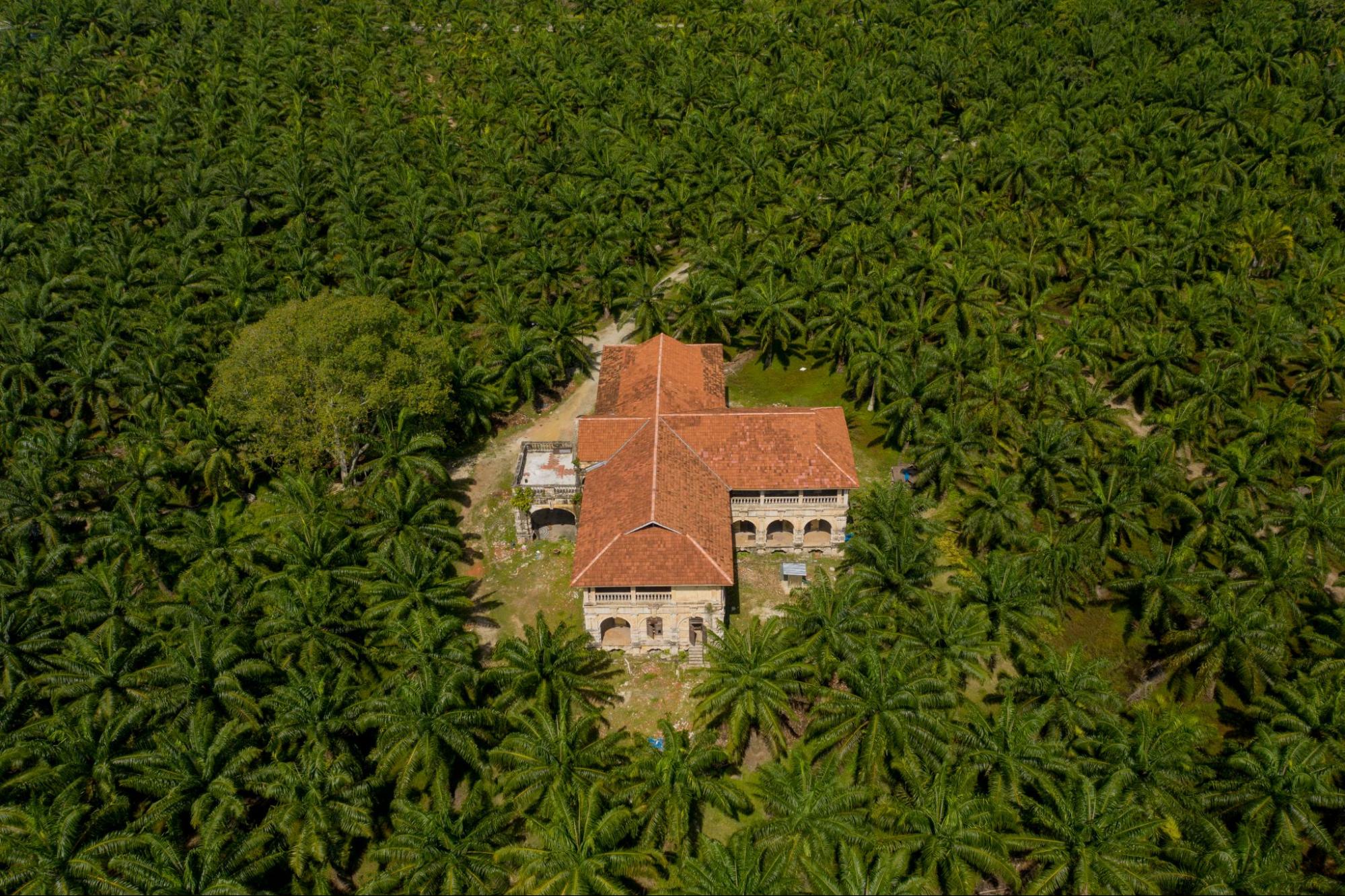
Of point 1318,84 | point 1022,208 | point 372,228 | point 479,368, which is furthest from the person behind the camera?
point 1318,84

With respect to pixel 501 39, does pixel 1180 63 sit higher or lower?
lower

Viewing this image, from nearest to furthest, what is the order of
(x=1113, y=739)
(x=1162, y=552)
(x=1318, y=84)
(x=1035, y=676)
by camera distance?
(x=1113, y=739) → (x=1035, y=676) → (x=1162, y=552) → (x=1318, y=84)

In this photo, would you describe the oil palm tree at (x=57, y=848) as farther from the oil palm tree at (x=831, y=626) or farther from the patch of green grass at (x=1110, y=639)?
the patch of green grass at (x=1110, y=639)

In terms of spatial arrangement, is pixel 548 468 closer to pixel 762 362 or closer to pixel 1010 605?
pixel 762 362

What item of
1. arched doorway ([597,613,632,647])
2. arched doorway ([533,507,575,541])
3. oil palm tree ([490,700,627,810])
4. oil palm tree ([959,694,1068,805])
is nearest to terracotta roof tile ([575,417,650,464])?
arched doorway ([533,507,575,541])

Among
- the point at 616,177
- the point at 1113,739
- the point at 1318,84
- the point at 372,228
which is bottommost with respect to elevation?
the point at 1113,739

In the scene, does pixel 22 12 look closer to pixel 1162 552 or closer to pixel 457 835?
pixel 457 835

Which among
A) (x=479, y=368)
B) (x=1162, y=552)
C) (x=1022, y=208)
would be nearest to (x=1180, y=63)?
(x=1022, y=208)

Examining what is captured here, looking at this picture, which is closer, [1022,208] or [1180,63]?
[1022,208]
